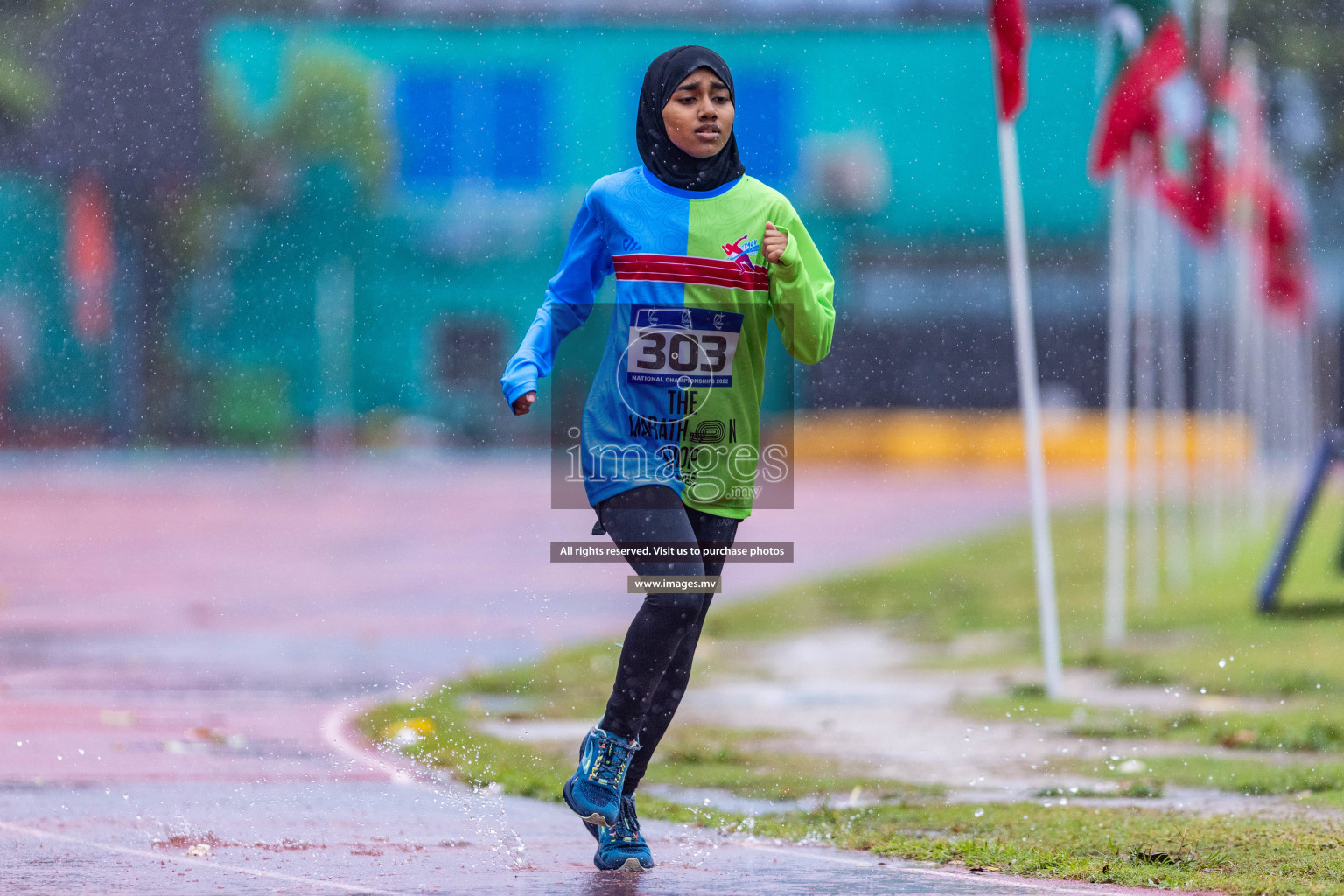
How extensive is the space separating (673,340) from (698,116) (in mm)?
511

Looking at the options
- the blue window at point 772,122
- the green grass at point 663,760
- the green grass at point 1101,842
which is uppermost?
the blue window at point 772,122

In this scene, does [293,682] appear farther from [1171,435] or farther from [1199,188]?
[1171,435]

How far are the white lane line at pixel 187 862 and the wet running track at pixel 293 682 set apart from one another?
1cm

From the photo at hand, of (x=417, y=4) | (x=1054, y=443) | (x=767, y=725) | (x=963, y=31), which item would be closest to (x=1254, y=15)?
(x=963, y=31)

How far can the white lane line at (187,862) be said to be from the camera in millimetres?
4155

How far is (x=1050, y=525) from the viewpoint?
20172mm

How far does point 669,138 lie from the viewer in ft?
13.8

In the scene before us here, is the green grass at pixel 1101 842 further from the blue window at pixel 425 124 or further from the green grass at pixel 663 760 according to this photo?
the blue window at pixel 425 124

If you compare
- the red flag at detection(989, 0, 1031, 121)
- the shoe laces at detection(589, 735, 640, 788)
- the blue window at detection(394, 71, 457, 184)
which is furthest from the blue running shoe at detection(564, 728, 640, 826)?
the blue window at detection(394, 71, 457, 184)

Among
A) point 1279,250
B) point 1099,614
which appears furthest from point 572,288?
point 1279,250

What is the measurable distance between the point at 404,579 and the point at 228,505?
8696 millimetres

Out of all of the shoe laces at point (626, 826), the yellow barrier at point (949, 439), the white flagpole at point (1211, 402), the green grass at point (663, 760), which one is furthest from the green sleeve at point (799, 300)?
the yellow barrier at point (949, 439)

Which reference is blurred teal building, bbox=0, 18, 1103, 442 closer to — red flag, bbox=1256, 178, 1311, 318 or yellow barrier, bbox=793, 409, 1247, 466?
yellow barrier, bbox=793, 409, 1247, 466

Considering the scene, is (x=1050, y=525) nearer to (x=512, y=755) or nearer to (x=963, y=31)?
(x=512, y=755)
